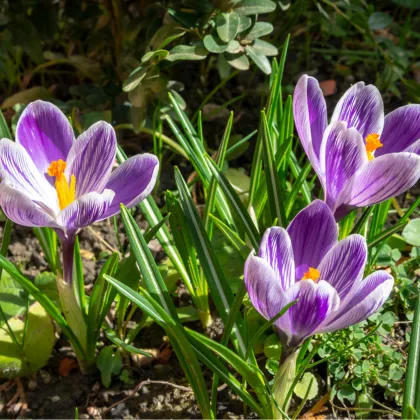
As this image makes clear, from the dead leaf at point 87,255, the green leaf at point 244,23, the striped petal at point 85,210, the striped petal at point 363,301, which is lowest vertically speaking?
the dead leaf at point 87,255

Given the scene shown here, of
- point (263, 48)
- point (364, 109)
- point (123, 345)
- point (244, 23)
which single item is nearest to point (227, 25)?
point (244, 23)

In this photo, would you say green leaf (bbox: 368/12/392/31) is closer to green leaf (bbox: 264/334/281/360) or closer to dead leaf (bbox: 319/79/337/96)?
dead leaf (bbox: 319/79/337/96)

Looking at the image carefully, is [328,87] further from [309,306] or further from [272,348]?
[309,306]

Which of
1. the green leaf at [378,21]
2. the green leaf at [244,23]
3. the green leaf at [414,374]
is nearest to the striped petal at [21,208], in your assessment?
the green leaf at [414,374]

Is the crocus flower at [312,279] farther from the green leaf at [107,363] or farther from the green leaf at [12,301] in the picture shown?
the green leaf at [12,301]

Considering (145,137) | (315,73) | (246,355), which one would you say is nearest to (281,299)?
(246,355)

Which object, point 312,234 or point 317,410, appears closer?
point 312,234
